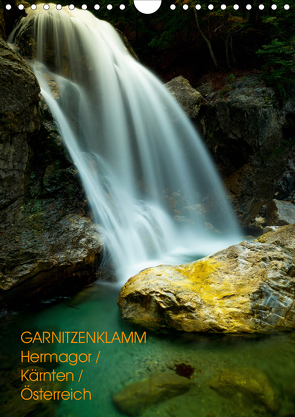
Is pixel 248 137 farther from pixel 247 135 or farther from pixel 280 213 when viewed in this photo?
pixel 280 213

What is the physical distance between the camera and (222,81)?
9.67m

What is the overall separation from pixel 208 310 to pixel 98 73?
8.17 meters

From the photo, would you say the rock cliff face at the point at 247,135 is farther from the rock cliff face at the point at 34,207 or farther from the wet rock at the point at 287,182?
the rock cliff face at the point at 34,207

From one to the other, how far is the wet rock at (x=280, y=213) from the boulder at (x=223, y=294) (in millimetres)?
4125

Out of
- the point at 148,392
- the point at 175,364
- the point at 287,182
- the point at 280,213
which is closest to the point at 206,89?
the point at 287,182

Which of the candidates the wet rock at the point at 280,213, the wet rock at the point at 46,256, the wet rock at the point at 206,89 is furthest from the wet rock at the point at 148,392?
the wet rock at the point at 206,89

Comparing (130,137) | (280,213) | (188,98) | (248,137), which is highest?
(188,98)

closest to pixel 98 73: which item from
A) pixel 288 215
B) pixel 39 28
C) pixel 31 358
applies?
pixel 39 28

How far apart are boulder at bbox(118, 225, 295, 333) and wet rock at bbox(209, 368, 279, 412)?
1.86 feet

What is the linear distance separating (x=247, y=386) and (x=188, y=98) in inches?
352

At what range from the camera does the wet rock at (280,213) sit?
25.3 feet

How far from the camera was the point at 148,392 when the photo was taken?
2.33 meters

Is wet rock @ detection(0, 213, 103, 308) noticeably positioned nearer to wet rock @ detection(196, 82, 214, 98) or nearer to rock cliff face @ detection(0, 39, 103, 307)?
rock cliff face @ detection(0, 39, 103, 307)

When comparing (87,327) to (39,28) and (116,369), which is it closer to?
(116,369)
